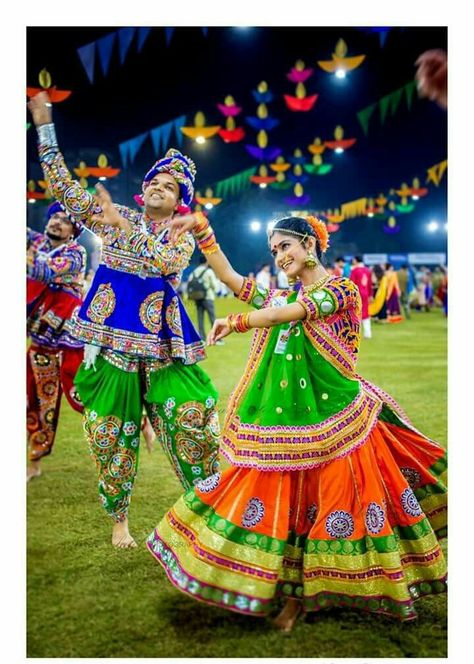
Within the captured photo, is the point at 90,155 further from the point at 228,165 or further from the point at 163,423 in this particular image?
the point at 163,423

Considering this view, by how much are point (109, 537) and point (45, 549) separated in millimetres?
296

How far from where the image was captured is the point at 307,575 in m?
2.21

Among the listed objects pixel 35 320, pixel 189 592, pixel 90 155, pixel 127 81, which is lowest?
pixel 189 592

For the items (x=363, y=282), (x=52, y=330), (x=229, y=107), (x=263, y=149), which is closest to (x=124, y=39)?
(x=229, y=107)

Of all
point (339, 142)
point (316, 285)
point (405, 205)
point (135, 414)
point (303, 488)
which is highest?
point (339, 142)

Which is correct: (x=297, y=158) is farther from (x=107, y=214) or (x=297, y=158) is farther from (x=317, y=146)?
(x=107, y=214)

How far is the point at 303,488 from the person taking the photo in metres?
2.31

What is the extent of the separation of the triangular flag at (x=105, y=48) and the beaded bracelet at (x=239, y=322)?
135 cm

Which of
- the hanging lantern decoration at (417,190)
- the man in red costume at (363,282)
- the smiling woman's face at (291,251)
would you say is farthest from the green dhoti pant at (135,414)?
the man in red costume at (363,282)

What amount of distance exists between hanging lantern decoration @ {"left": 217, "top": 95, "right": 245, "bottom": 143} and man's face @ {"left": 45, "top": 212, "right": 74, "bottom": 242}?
0.99 m

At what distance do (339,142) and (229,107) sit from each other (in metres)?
0.63
